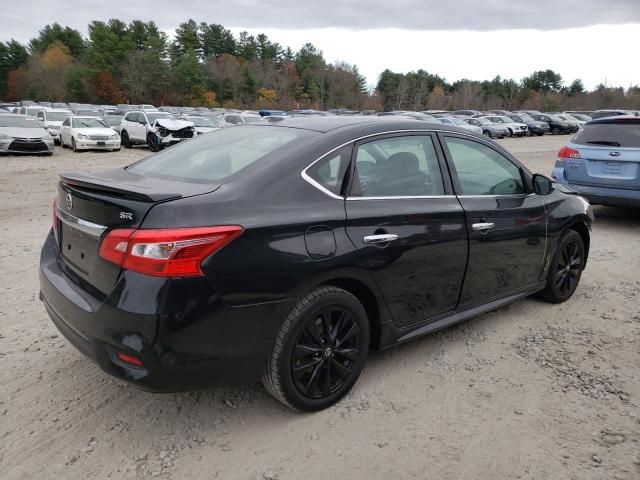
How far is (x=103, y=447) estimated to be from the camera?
258 centimetres

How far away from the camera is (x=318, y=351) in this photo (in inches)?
110

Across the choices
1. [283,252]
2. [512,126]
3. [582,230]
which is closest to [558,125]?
[512,126]

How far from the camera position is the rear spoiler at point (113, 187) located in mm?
2418

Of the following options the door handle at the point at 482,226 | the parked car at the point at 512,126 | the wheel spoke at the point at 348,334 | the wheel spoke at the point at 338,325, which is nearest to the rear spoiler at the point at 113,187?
the wheel spoke at the point at 338,325

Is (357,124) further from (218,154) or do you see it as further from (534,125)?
(534,125)

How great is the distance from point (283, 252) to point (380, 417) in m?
1.15

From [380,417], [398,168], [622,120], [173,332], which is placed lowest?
[380,417]

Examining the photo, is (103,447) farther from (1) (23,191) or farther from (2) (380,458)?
(1) (23,191)

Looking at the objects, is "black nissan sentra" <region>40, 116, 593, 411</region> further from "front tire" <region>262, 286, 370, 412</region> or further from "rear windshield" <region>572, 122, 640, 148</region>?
"rear windshield" <region>572, 122, 640, 148</region>

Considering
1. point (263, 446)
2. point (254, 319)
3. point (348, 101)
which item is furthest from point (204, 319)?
point (348, 101)

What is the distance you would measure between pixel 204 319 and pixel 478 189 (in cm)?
229

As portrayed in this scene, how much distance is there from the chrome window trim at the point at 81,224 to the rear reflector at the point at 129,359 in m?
0.60

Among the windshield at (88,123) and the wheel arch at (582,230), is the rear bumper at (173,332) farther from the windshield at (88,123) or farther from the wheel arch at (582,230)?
the windshield at (88,123)

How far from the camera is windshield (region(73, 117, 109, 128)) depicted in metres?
18.7
